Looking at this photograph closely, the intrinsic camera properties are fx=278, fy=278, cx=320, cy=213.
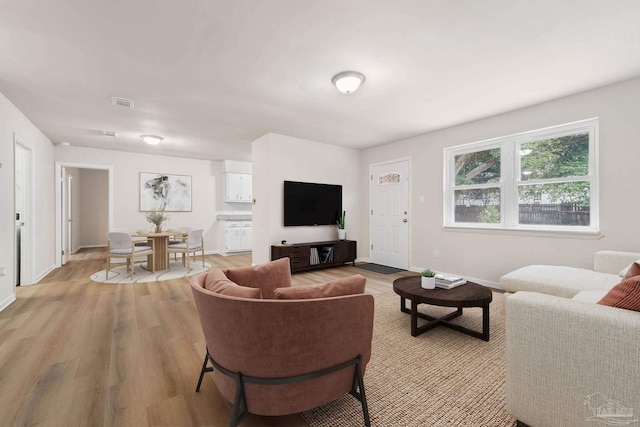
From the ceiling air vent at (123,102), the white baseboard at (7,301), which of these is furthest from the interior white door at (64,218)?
the ceiling air vent at (123,102)

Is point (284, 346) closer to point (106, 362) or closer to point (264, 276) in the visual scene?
point (264, 276)

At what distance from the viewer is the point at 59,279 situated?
4359 millimetres

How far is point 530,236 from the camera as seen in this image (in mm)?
3637

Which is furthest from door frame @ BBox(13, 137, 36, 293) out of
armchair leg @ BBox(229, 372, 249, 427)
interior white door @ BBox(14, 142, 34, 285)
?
armchair leg @ BBox(229, 372, 249, 427)

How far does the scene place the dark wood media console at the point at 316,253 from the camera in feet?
15.6

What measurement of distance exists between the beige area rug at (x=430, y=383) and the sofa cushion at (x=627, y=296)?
77cm

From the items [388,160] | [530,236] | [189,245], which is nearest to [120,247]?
[189,245]

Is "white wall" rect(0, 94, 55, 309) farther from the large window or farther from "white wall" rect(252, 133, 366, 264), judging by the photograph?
the large window

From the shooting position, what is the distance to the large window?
3299mm

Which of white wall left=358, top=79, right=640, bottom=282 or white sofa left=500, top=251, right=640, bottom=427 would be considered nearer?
white sofa left=500, top=251, right=640, bottom=427

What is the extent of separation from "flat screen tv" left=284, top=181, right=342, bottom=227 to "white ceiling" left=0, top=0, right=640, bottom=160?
144 cm

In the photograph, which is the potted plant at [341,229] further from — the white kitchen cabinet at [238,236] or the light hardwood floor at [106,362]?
the light hardwood floor at [106,362]

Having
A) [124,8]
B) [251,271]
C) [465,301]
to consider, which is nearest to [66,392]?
[251,271]

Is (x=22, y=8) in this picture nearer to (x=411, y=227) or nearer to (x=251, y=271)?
(x=251, y=271)
